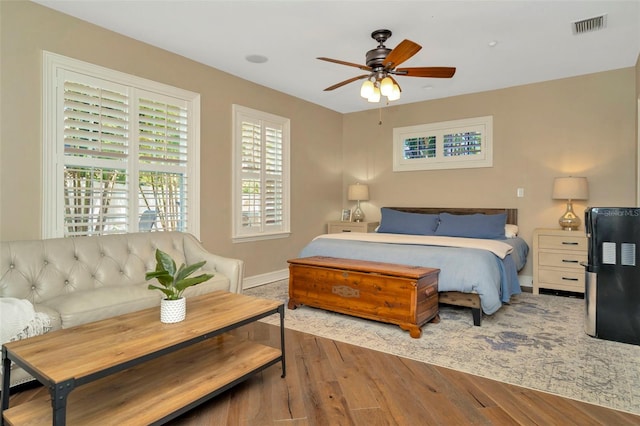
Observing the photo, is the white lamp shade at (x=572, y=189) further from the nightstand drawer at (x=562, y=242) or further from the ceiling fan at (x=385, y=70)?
the ceiling fan at (x=385, y=70)

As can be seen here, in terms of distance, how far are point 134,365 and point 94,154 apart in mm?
2425

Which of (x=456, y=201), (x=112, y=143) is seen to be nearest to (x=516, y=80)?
(x=456, y=201)

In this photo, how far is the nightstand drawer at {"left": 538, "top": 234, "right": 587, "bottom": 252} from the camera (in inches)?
164

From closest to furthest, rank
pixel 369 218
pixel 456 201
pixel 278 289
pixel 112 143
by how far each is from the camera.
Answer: pixel 112 143, pixel 278 289, pixel 456 201, pixel 369 218

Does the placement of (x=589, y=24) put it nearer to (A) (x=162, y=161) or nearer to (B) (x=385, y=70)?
(B) (x=385, y=70)

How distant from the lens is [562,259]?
14.1ft

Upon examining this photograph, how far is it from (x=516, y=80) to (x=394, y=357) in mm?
3997

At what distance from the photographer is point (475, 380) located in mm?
2328

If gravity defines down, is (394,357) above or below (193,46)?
below

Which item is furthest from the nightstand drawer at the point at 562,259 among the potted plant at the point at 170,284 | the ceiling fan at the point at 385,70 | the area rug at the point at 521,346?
the potted plant at the point at 170,284

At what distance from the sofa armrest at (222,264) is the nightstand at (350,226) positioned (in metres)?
2.77

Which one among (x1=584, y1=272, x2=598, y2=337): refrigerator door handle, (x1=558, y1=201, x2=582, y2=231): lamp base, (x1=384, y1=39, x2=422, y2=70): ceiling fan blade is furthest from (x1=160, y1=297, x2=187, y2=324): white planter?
(x1=558, y1=201, x2=582, y2=231): lamp base

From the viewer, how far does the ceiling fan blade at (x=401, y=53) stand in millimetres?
2727

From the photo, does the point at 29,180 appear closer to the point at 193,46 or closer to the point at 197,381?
the point at 193,46
